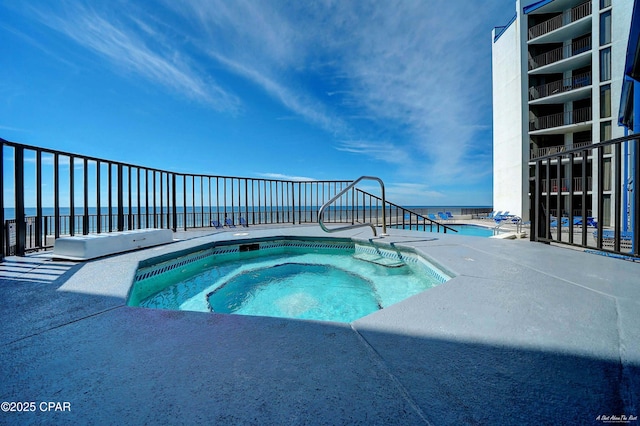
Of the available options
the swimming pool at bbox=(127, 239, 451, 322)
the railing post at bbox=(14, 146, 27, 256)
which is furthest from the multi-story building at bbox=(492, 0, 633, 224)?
the railing post at bbox=(14, 146, 27, 256)

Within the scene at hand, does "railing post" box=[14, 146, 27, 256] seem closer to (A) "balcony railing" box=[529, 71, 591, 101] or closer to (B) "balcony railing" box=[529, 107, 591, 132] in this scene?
(B) "balcony railing" box=[529, 107, 591, 132]

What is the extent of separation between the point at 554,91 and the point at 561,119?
1.46m

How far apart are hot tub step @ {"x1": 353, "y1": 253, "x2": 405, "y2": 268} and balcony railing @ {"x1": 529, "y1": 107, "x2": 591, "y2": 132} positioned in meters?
14.6

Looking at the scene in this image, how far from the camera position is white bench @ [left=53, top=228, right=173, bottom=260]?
2434 mm

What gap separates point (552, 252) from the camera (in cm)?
273

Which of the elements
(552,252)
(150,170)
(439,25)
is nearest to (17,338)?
(150,170)

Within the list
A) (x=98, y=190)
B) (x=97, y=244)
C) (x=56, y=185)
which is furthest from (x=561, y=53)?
(x=56, y=185)

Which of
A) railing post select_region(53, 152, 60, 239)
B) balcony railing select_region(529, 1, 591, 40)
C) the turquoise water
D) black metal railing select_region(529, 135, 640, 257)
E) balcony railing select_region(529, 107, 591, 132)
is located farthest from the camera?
balcony railing select_region(529, 107, 591, 132)

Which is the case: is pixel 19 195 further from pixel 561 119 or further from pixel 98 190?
pixel 561 119

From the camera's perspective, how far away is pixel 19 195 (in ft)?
8.20

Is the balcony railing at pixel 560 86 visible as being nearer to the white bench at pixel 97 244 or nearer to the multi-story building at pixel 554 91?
the multi-story building at pixel 554 91

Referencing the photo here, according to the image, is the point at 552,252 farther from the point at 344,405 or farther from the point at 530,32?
the point at 530,32

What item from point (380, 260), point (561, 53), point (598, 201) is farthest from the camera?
point (561, 53)

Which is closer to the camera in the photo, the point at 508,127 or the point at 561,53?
the point at 561,53
